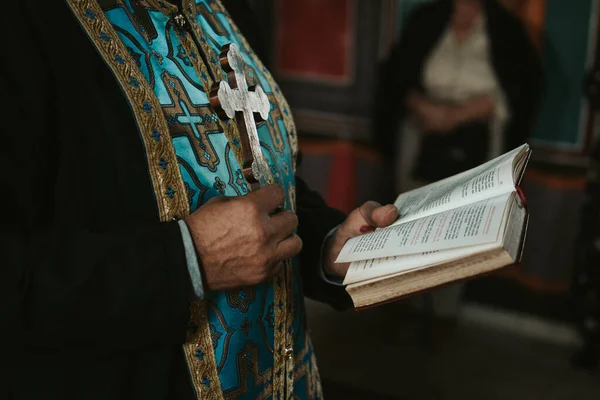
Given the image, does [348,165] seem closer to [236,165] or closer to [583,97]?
[583,97]

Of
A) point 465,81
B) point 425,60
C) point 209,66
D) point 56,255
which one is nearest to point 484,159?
point 465,81

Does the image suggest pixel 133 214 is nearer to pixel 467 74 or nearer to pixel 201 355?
pixel 201 355

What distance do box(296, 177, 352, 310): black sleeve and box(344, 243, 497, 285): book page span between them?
351 millimetres

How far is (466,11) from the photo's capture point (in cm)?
378

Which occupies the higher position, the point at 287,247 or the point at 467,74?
the point at 287,247

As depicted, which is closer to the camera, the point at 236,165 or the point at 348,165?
the point at 236,165

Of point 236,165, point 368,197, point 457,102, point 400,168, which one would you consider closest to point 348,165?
point 368,197

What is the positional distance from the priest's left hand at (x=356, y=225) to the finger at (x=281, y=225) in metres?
0.20

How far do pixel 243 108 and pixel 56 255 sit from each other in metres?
0.39

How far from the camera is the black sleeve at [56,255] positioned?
886mm

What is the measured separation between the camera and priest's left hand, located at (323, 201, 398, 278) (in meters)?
1.20

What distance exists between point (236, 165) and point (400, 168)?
10.2 feet

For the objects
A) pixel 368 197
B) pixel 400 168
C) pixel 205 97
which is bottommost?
pixel 368 197

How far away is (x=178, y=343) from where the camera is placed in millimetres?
1006
